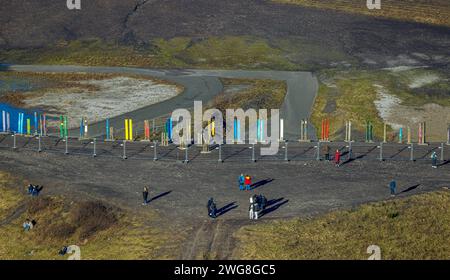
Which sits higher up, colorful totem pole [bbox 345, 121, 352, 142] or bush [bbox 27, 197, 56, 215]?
colorful totem pole [bbox 345, 121, 352, 142]

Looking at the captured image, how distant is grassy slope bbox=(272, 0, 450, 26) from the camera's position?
116194 mm

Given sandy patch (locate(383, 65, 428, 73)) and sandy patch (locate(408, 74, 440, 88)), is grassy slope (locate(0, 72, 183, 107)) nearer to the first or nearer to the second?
sandy patch (locate(408, 74, 440, 88))

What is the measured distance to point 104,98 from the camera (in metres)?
76.9

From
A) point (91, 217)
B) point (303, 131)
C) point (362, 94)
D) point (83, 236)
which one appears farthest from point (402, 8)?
point (83, 236)

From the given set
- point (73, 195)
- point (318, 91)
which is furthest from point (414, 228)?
point (318, 91)

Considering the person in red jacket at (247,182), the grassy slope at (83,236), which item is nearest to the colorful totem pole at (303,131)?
the person in red jacket at (247,182)

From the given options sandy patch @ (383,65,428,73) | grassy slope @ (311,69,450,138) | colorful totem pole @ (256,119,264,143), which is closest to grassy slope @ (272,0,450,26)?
sandy patch @ (383,65,428,73)

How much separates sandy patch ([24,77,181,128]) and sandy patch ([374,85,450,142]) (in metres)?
21.1

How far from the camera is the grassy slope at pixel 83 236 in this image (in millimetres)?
39656

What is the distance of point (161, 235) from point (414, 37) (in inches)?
2877

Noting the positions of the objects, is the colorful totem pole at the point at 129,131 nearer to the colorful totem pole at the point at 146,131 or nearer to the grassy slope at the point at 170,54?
the colorful totem pole at the point at 146,131

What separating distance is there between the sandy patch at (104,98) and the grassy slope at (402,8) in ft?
156
